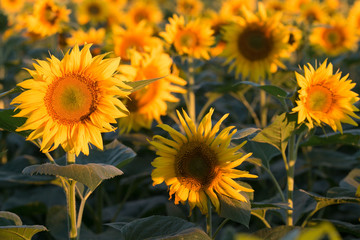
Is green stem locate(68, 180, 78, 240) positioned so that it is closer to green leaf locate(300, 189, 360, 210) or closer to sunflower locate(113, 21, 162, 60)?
green leaf locate(300, 189, 360, 210)

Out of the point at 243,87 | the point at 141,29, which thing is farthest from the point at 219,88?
the point at 141,29

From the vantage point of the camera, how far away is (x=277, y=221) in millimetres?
2217

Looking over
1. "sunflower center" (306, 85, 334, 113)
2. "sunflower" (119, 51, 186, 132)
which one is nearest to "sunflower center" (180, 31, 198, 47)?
"sunflower" (119, 51, 186, 132)

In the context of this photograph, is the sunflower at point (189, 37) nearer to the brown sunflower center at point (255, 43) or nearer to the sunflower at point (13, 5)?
the brown sunflower center at point (255, 43)

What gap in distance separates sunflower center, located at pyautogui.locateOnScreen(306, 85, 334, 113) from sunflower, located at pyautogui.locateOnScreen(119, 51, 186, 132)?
746mm

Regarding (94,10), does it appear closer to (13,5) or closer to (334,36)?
(13,5)

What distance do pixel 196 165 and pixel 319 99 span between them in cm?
47

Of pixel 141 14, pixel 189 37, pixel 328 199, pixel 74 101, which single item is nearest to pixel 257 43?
pixel 189 37

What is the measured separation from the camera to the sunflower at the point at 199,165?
1394 mm

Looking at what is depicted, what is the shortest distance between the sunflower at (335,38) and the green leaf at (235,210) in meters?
2.81

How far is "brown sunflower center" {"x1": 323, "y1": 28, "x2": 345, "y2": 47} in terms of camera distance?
388 centimetres

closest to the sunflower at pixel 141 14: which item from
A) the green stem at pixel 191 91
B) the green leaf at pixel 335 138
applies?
the green stem at pixel 191 91

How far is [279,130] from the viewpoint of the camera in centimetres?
154

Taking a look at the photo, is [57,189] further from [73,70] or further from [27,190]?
[73,70]
